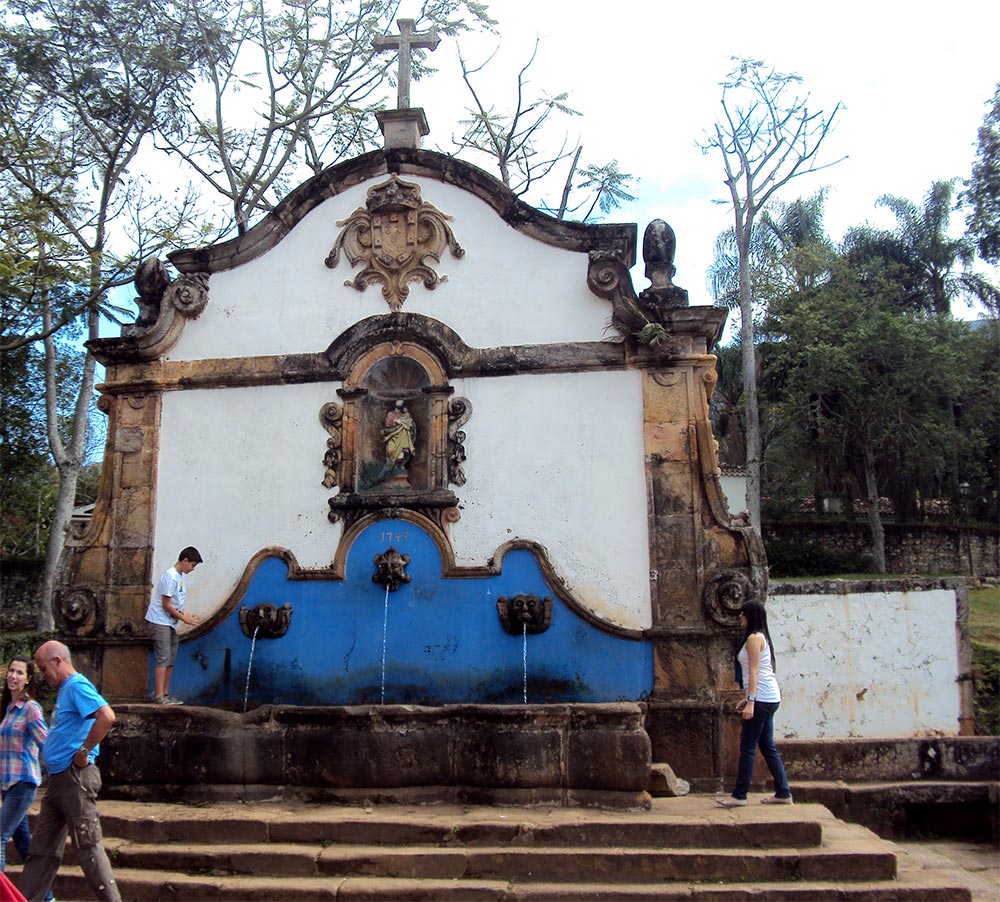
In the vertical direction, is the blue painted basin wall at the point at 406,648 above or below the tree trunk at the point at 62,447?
below

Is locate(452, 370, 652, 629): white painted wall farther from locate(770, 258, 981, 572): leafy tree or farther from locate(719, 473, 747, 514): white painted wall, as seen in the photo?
locate(719, 473, 747, 514): white painted wall

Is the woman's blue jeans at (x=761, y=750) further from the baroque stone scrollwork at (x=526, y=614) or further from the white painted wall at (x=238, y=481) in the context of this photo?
the white painted wall at (x=238, y=481)

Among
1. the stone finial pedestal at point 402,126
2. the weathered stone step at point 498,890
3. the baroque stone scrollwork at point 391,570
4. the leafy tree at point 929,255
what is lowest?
the weathered stone step at point 498,890

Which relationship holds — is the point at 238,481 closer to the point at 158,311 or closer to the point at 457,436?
the point at 158,311

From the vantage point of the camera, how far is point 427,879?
6.07m

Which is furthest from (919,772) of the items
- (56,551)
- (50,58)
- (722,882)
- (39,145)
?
(50,58)

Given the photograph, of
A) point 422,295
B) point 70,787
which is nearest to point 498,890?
point 70,787

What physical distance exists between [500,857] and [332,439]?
448cm

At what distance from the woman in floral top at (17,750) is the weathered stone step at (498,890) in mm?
723

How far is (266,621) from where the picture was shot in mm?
9031

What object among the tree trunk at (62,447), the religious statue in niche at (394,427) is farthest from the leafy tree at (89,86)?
the religious statue in niche at (394,427)

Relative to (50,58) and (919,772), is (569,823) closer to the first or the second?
(919,772)

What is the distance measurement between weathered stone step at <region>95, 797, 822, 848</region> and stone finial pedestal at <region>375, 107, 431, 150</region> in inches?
252

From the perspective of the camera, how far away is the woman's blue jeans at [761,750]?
7.01 metres
